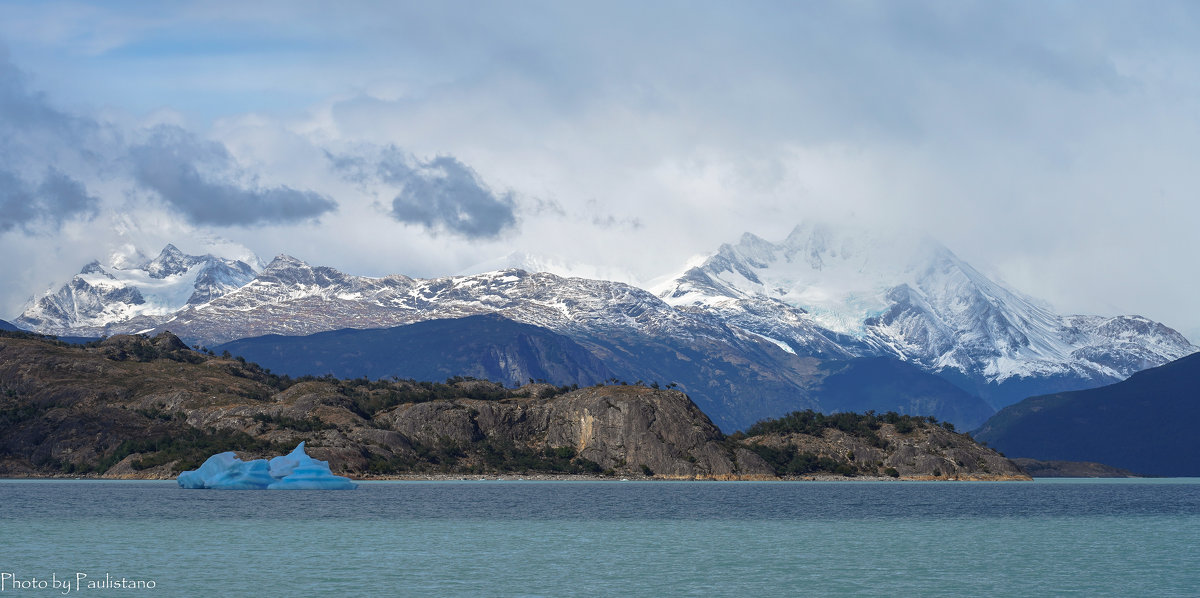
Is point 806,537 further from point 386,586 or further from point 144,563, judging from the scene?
point 144,563

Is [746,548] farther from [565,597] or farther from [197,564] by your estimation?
[197,564]

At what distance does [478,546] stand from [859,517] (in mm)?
77383

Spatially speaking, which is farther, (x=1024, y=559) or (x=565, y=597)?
(x=1024, y=559)

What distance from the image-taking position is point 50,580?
327ft

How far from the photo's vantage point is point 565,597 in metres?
95.3

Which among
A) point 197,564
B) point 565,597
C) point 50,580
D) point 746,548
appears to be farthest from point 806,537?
point 50,580

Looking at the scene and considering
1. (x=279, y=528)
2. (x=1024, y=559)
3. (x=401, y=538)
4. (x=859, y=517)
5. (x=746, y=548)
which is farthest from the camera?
(x=859, y=517)

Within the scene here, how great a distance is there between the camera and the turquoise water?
101562 millimetres

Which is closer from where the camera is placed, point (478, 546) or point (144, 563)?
point (144, 563)

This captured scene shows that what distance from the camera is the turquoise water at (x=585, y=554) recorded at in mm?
101562

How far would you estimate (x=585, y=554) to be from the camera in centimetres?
12756

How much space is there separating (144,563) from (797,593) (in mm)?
59156

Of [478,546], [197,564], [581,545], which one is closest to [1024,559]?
[581,545]

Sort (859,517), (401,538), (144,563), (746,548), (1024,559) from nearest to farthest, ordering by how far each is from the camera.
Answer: (144,563)
(1024,559)
(746,548)
(401,538)
(859,517)
